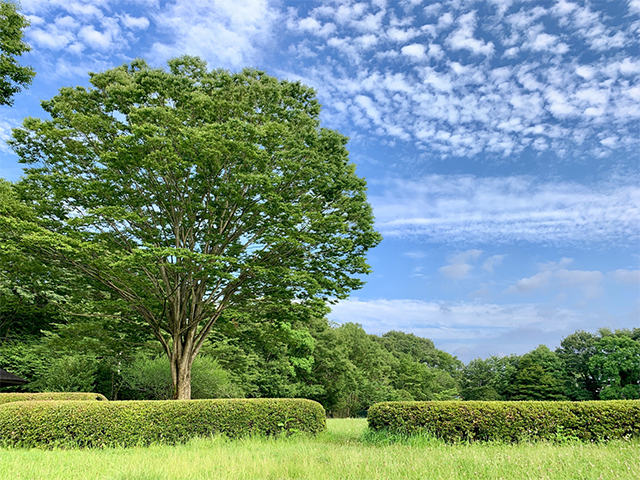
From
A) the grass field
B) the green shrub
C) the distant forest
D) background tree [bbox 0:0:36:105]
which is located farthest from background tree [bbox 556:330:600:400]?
background tree [bbox 0:0:36:105]

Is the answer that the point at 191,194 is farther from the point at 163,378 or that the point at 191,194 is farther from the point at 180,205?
the point at 163,378

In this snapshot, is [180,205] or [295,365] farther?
[295,365]

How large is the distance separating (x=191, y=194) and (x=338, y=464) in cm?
1062

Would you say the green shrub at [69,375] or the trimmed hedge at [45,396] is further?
the green shrub at [69,375]

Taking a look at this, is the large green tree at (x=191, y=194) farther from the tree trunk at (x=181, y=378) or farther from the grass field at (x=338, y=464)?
the grass field at (x=338, y=464)

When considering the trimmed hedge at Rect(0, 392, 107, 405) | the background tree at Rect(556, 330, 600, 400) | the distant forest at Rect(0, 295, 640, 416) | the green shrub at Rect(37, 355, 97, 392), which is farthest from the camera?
the background tree at Rect(556, 330, 600, 400)

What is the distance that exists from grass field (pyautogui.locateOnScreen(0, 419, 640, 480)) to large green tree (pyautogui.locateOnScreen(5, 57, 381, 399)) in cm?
621

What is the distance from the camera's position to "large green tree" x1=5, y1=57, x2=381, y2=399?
12.9m

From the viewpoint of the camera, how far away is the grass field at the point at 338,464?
5.42 meters

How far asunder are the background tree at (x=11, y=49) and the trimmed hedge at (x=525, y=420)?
1588 centimetres

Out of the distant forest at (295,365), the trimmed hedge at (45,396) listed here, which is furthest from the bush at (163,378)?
the trimmed hedge at (45,396)

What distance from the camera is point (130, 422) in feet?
33.3

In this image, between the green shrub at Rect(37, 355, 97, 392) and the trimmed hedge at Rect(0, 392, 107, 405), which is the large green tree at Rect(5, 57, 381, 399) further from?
the green shrub at Rect(37, 355, 97, 392)

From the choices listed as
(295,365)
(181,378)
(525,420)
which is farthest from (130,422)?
(295,365)
